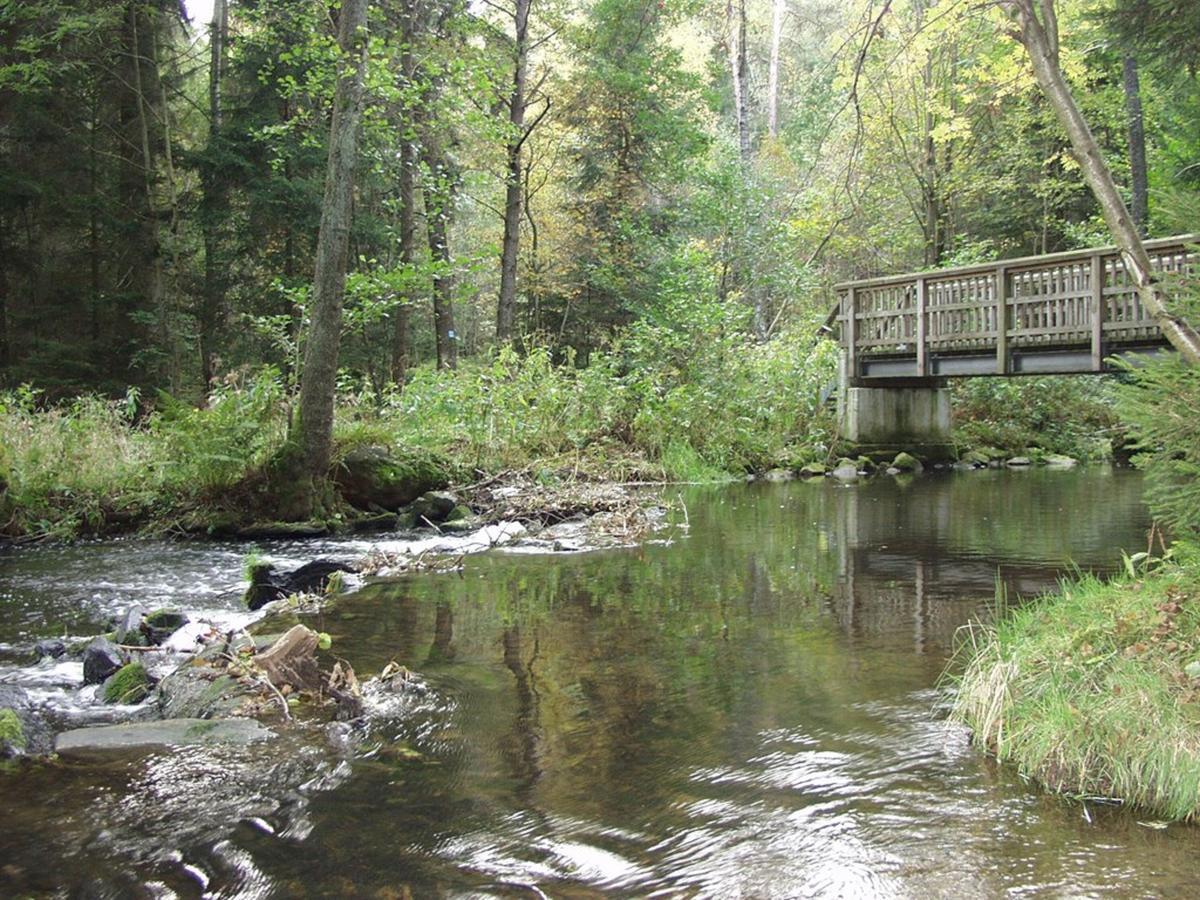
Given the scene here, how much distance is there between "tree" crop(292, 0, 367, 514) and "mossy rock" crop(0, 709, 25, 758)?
7054mm

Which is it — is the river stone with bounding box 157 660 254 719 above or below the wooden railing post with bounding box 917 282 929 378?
below

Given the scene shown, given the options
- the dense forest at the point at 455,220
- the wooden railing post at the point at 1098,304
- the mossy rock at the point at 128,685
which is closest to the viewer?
Result: the mossy rock at the point at 128,685

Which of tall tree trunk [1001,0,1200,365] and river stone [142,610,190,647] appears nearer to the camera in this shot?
tall tree trunk [1001,0,1200,365]

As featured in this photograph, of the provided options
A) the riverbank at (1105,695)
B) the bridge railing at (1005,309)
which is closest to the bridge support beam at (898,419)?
the bridge railing at (1005,309)

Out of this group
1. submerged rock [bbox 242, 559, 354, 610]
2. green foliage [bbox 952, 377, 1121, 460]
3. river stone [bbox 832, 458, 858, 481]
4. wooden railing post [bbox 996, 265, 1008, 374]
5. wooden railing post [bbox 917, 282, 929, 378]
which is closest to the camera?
submerged rock [bbox 242, 559, 354, 610]

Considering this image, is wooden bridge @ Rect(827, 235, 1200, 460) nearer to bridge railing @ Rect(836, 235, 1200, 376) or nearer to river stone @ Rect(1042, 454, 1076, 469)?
bridge railing @ Rect(836, 235, 1200, 376)

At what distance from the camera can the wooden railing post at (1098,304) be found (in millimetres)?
15070

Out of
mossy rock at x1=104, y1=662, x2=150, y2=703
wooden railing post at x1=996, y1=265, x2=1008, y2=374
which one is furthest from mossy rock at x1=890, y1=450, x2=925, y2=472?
mossy rock at x1=104, y1=662, x2=150, y2=703

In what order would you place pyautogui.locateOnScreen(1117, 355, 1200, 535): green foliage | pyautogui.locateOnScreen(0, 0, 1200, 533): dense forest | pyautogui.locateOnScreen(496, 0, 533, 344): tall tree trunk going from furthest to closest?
pyautogui.locateOnScreen(496, 0, 533, 344): tall tree trunk
pyautogui.locateOnScreen(0, 0, 1200, 533): dense forest
pyautogui.locateOnScreen(1117, 355, 1200, 535): green foliage

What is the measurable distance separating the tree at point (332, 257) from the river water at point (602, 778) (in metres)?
3.76

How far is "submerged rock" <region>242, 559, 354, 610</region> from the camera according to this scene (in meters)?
7.47

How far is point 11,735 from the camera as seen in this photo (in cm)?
432

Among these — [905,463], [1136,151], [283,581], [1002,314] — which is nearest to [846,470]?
[905,463]

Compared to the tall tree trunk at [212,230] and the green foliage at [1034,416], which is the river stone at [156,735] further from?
the green foliage at [1034,416]
